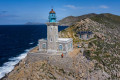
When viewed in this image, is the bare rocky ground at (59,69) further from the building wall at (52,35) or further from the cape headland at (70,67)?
the building wall at (52,35)

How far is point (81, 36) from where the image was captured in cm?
5347

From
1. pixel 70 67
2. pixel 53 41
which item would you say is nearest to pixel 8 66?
pixel 53 41

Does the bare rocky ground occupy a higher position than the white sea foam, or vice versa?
the bare rocky ground

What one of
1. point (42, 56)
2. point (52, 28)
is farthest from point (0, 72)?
point (52, 28)

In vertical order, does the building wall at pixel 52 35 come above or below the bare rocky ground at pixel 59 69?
above

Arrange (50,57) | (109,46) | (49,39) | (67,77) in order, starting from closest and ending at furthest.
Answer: (67,77), (50,57), (49,39), (109,46)

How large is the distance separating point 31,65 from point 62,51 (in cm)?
922

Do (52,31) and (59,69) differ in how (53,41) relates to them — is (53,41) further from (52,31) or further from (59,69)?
(59,69)

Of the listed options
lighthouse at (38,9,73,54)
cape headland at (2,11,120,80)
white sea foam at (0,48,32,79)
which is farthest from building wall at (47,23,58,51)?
white sea foam at (0,48,32,79)

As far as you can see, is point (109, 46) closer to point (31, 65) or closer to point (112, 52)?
point (112, 52)

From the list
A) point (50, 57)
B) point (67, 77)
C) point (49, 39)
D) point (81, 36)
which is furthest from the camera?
point (81, 36)

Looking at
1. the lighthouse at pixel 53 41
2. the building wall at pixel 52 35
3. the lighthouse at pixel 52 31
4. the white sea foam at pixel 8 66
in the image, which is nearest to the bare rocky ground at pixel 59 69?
the lighthouse at pixel 53 41

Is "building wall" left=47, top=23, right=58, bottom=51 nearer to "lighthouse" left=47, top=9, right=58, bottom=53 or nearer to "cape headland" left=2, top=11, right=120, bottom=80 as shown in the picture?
"lighthouse" left=47, top=9, right=58, bottom=53

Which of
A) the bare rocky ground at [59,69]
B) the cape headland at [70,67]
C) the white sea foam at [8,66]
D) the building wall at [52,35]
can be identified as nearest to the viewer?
the bare rocky ground at [59,69]
